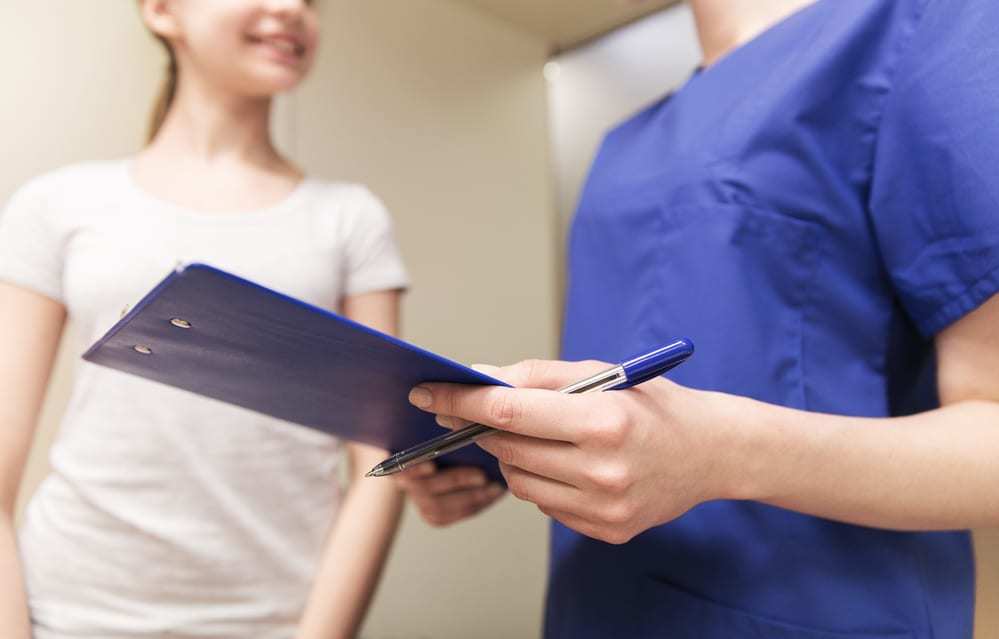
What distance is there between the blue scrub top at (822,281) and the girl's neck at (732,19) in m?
0.06

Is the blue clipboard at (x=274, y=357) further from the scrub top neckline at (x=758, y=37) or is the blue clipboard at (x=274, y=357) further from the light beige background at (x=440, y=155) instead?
the light beige background at (x=440, y=155)

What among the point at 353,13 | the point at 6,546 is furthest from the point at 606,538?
the point at 353,13

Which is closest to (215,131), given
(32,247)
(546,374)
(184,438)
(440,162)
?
(32,247)

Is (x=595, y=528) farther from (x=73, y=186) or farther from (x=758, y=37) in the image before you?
(x=73, y=186)

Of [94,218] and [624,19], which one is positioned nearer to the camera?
[94,218]

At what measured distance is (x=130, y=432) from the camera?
2.20 feet

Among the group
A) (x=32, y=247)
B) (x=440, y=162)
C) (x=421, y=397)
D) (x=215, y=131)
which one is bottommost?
(x=421, y=397)

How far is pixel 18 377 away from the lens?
676 millimetres

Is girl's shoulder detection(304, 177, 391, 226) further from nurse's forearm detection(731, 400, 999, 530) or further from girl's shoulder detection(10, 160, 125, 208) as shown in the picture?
nurse's forearm detection(731, 400, 999, 530)

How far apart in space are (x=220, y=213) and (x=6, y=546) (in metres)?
0.33

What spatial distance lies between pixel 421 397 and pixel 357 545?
36 cm

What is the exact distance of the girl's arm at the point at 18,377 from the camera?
0.67m

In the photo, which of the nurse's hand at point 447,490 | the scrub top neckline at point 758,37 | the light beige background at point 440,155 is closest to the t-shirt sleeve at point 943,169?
the scrub top neckline at point 758,37

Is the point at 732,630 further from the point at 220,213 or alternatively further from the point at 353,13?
the point at 353,13
